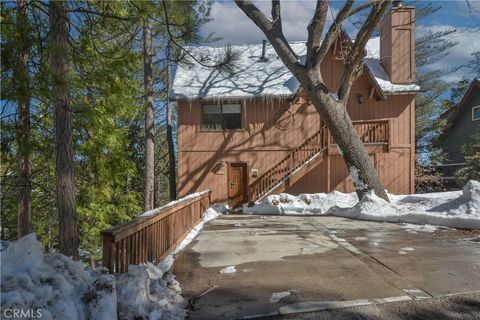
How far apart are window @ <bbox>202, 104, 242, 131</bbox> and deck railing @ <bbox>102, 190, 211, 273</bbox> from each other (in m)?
8.51

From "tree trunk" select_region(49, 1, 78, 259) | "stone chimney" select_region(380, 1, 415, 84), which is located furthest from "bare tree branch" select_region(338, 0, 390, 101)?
"tree trunk" select_region(49, 1, 78, 259)

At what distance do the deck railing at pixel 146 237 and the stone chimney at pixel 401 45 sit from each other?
1251 cm

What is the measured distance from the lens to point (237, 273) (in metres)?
5.02

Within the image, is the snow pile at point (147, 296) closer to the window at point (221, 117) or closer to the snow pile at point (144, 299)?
the snow pile at point (144, 299)

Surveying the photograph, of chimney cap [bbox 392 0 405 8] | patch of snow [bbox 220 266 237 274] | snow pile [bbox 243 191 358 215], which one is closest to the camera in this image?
patch of snow [bbox 220 266 237 274]

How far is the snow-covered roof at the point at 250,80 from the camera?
16.1 metres

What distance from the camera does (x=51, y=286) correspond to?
8.96 feet

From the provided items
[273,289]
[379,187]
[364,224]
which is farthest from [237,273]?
[379,187]

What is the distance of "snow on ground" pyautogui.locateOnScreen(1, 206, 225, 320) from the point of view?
2.55m

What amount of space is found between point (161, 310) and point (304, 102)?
13959mm

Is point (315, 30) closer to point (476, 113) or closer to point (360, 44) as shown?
point (360, 44)

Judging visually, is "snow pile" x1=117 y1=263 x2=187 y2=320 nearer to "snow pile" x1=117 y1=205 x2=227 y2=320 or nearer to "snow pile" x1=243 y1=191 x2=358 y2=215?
"snow pile" x1=117 y1=205 x2=227 y2=320

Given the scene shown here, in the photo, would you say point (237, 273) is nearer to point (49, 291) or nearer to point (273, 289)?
point (273, 289)

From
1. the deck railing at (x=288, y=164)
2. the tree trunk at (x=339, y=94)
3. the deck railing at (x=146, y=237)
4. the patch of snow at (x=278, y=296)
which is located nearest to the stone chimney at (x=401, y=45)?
the deck railing at (x=288, y=164)
